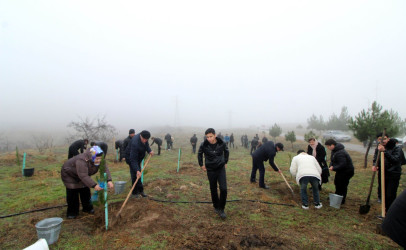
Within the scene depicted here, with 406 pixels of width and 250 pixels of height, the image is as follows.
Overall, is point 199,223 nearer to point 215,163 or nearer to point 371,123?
point 215,163

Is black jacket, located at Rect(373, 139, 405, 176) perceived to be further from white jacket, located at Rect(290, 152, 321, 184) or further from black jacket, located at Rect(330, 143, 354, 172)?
white jacket, located at Rect(290, 152, 321, 184)

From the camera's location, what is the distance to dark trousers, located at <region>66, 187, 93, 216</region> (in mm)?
4336

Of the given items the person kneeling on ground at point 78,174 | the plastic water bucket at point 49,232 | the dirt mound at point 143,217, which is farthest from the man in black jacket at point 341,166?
the plastic water bucket at point 49,232

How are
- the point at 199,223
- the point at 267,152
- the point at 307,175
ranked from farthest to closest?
the point at 267,152, the point at 307,175, the point at 199,223

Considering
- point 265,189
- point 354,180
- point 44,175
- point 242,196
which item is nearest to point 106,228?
point 242,196

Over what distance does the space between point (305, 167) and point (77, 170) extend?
4.89m

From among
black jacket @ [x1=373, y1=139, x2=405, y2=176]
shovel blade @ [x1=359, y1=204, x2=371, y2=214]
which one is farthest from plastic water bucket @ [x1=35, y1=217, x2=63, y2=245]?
black jacket @ [x1=373, y1=139, x2=405, y2=176]

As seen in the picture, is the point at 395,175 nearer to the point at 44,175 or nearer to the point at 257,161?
the point at 257,161

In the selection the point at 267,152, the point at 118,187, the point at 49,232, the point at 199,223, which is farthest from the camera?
the point at 267,152

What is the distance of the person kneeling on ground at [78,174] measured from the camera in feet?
13.1

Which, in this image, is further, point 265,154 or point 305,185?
point 265,154

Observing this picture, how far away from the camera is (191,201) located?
18.1 ft

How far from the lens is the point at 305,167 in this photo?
5.19 meters

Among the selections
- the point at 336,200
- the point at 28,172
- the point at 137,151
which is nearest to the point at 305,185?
the point at 336,200
